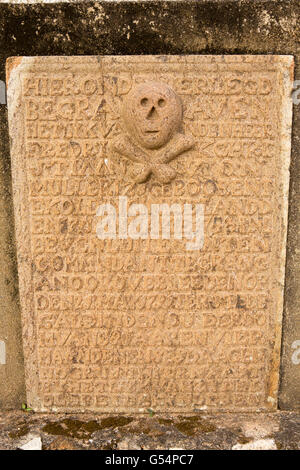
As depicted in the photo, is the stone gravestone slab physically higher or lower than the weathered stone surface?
higher

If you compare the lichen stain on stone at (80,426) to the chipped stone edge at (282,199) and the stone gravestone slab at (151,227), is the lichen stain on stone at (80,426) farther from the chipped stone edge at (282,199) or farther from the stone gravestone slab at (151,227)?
the chipped stone edge at (282,199)

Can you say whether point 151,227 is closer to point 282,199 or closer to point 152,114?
point 152,114

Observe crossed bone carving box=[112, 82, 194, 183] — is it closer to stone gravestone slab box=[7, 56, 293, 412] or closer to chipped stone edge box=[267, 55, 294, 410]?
stone gravestone slab box=[7, 56, 293, 412]

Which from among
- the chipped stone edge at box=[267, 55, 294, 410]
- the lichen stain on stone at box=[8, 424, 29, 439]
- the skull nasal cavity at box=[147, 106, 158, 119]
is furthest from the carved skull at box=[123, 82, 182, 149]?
the lichen stain on stone at box=[8, 424, 29, 439]

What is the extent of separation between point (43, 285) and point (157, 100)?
1026mm

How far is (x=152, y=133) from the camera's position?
1.67 m

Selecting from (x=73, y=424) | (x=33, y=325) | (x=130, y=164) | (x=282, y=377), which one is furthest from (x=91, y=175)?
(x=282, y=377)

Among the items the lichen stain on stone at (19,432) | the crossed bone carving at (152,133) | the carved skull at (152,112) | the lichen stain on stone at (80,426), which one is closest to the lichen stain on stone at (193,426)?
the lichen stain on stone at (80,426)

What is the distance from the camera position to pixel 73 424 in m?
1.88

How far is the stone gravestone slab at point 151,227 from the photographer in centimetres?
169

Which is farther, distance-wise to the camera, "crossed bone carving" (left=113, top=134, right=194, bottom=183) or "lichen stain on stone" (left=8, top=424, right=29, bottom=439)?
"lichen stain on stone" (left=8, top=424, right=29, bottom=439)

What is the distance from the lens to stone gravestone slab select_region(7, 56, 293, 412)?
1686 mm

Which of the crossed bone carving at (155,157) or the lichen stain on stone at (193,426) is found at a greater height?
the crossed bone carving at (155,157)

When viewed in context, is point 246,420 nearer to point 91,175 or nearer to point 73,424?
point 73,424
